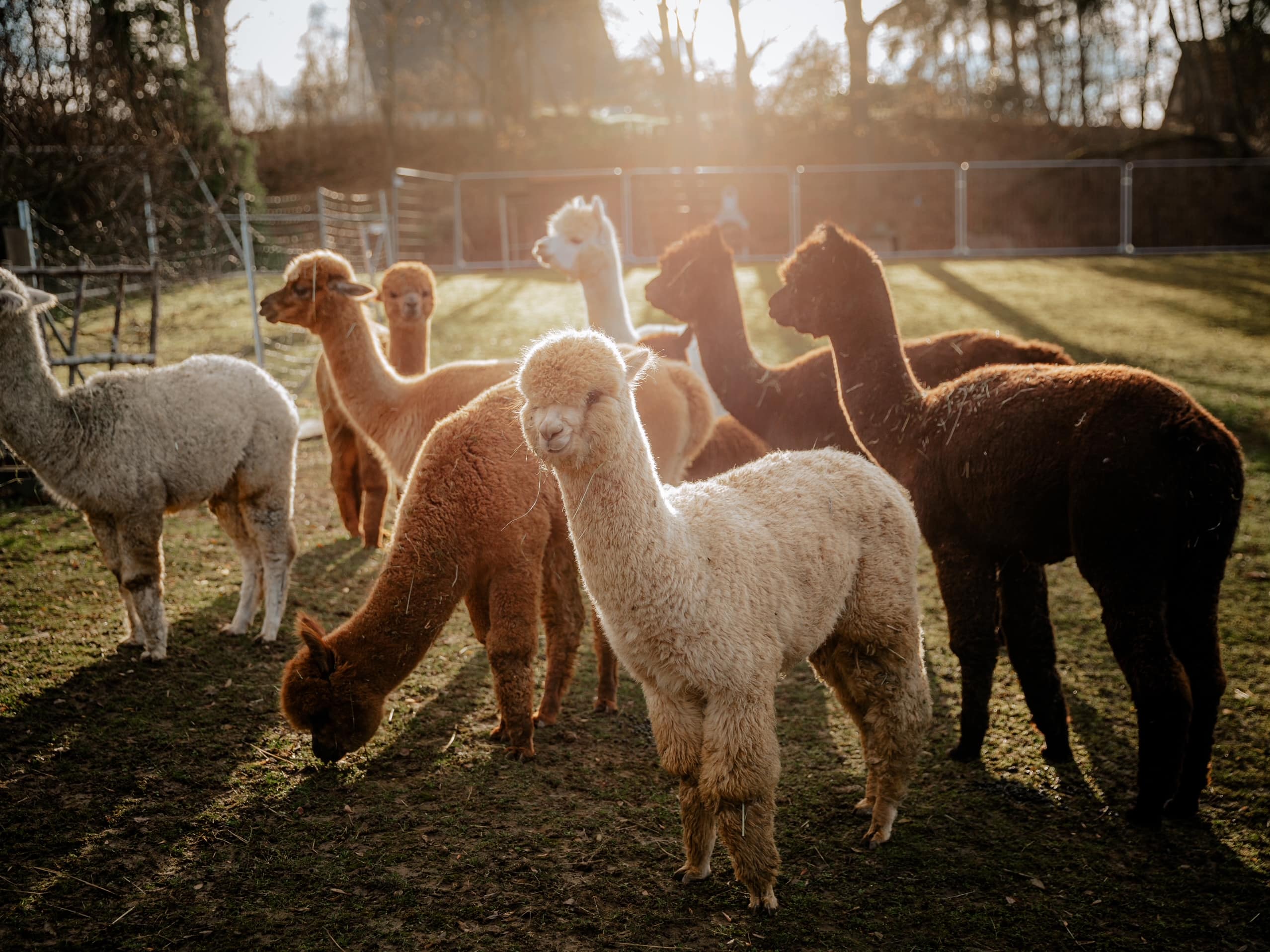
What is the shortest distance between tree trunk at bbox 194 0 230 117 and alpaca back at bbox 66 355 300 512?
1620 centimetres

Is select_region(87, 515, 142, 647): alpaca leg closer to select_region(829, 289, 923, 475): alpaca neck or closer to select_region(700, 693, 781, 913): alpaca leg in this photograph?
select_region(700, 693, 781, 913): alpaca leg

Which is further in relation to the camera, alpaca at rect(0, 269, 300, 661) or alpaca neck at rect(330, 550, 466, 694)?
alpaca at rect(0, 269, 300, 661)

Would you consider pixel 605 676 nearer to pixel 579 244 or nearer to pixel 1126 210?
pixel 579 244

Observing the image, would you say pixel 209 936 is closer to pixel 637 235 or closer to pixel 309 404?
pixel 309 404

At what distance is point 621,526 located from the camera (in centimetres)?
276

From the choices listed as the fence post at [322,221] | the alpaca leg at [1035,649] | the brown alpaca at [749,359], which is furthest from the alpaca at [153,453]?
the fence post at [322,221]

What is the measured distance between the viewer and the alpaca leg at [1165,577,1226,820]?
3557 mm

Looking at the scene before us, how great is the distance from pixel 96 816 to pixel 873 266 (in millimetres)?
4053

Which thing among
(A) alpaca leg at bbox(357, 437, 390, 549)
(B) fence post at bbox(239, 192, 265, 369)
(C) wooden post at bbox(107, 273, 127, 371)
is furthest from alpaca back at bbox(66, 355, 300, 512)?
(B) fence post at bbox(239, 192, 265, 369)

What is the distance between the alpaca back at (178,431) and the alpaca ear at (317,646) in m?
1.77

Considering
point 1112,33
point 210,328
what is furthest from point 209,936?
point 1112,33

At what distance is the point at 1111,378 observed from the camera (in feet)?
12.1

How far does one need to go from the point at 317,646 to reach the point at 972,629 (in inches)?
107

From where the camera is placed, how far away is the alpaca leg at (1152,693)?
3381mm
